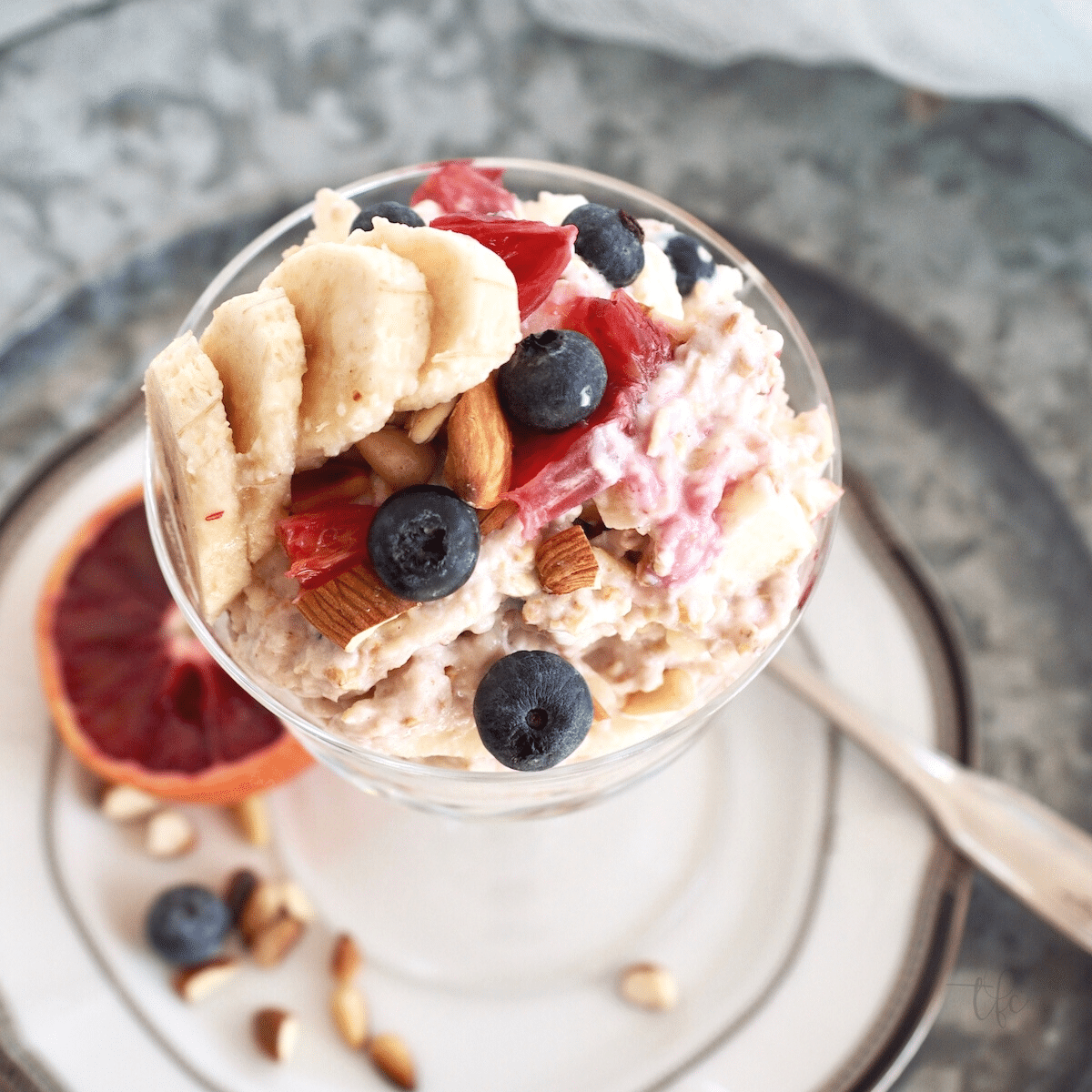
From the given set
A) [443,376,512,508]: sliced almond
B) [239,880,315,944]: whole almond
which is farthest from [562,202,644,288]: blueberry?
[239,880,315,944]: whole almond

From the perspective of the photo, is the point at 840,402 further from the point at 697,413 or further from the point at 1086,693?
the point at 697,413

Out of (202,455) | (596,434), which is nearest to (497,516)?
(596,434)

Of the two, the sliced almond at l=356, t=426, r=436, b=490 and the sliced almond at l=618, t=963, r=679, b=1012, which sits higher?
the sliced almond at l=356, t=426, r=436, b=490

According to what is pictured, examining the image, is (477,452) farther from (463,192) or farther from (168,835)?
(168,835)

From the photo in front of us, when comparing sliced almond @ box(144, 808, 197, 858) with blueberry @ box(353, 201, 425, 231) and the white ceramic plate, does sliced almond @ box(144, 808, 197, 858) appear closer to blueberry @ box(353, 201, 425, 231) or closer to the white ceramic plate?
the white ceramic plate

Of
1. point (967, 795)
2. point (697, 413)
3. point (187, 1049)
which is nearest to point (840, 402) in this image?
point (967, 795)

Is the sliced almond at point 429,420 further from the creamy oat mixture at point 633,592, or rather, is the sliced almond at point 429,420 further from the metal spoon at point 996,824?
the metal spoon at point 996,824
